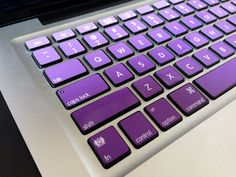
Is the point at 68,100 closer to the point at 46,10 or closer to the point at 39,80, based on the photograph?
the point at 39,80

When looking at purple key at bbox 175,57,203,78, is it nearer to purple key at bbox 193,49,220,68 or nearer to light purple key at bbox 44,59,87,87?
purple key at bbox 193,49,220,68

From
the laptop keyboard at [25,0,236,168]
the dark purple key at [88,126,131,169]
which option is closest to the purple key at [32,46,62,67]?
the laptop keyboard at [25,0,236,168]

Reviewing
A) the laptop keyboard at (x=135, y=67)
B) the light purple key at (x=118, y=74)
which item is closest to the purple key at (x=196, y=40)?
the laptop keyboard at (x=135, y=67)

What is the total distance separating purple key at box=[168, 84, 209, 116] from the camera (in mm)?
302

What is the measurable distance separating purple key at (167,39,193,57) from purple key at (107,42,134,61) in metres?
0.06

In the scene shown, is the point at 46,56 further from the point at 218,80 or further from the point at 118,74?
the point at 218,80

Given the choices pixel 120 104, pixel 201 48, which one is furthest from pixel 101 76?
pixel 201 48

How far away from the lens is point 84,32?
0.37 metres

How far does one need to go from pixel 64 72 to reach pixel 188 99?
0.14 meters

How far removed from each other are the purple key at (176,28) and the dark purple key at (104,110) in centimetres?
13

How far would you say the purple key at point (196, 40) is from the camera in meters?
0.38

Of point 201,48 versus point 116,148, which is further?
point 201,48

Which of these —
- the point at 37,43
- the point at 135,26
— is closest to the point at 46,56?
the point at 37,43

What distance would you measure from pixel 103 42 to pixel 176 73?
0.10 m
